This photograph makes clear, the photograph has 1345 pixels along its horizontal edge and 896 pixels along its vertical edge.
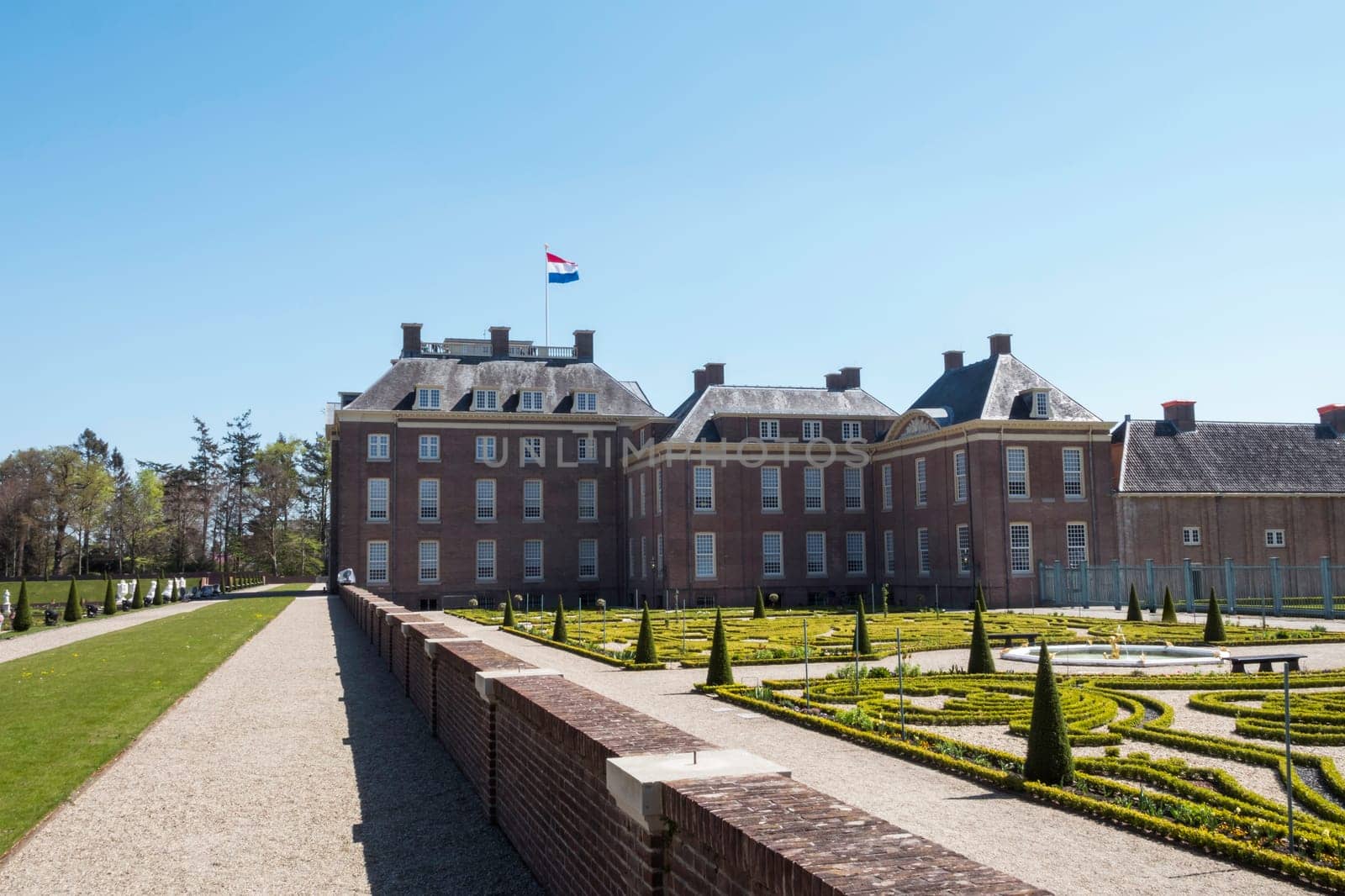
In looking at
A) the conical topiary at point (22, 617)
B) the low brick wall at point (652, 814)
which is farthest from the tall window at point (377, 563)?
the low brick wall at point (652, 814)

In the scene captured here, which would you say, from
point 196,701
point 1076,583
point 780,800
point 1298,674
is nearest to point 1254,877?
point 780,800

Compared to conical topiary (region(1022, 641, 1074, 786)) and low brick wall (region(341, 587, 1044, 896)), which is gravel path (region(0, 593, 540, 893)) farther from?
conical topiary (region(1022, 641, 1074, 786))

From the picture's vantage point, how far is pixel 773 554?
5216cm

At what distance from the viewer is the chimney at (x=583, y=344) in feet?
200

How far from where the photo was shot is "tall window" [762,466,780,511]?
52.2 metres

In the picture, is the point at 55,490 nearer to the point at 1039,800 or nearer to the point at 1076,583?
the point at 1076,583

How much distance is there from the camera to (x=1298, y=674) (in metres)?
18.9

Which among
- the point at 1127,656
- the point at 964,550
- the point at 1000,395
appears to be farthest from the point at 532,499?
the point at 1127,656

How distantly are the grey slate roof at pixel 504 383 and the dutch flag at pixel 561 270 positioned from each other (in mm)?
5822

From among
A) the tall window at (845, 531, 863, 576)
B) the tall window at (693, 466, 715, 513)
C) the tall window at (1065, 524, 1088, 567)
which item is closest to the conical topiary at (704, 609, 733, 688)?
the tall window at (693, 466, 715, 513)

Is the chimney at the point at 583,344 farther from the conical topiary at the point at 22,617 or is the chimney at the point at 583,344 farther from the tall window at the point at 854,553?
the conical topiary at the point at 22,617

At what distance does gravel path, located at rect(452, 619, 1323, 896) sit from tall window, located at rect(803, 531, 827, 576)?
37477 mm

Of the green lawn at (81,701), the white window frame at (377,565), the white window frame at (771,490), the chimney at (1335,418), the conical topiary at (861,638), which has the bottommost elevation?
the green lawn at (81,701)

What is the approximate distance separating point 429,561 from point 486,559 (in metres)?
2.97
